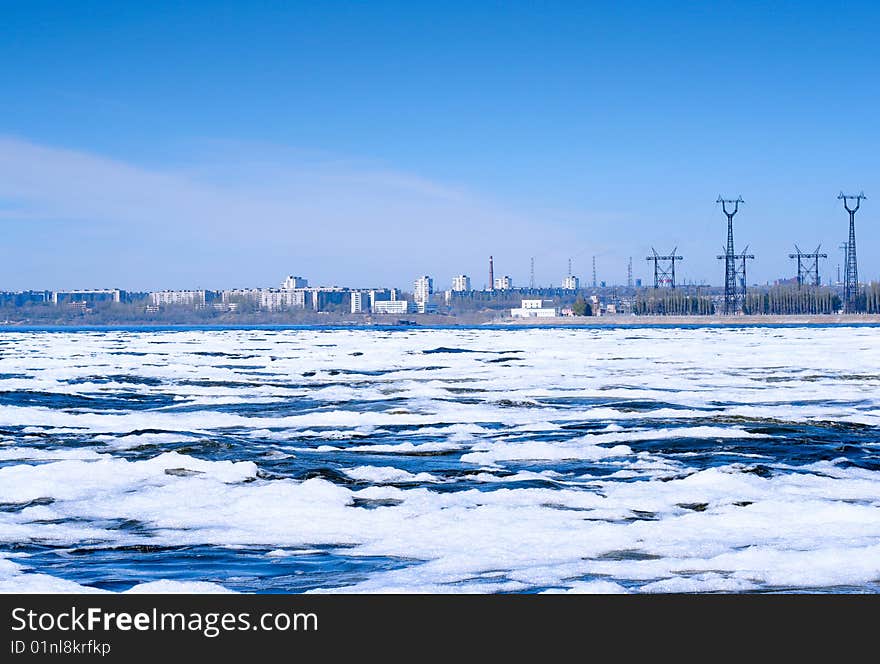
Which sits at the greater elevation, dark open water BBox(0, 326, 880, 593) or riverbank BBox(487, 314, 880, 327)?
dark open water BBox(0, 326, 880, 593)

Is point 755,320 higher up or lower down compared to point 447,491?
lower down

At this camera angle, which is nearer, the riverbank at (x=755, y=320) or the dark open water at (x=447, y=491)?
the dark open water at (x=447, y=491)

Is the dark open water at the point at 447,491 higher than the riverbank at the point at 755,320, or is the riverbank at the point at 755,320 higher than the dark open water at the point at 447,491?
the dark open water at the point at 447,491

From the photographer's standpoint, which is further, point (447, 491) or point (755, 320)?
point (755, 320)

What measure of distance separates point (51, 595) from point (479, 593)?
7.29 ft

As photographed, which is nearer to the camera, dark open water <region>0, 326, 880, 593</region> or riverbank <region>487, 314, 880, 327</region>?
dark open water <region>0, 326, 880, 593</region>
